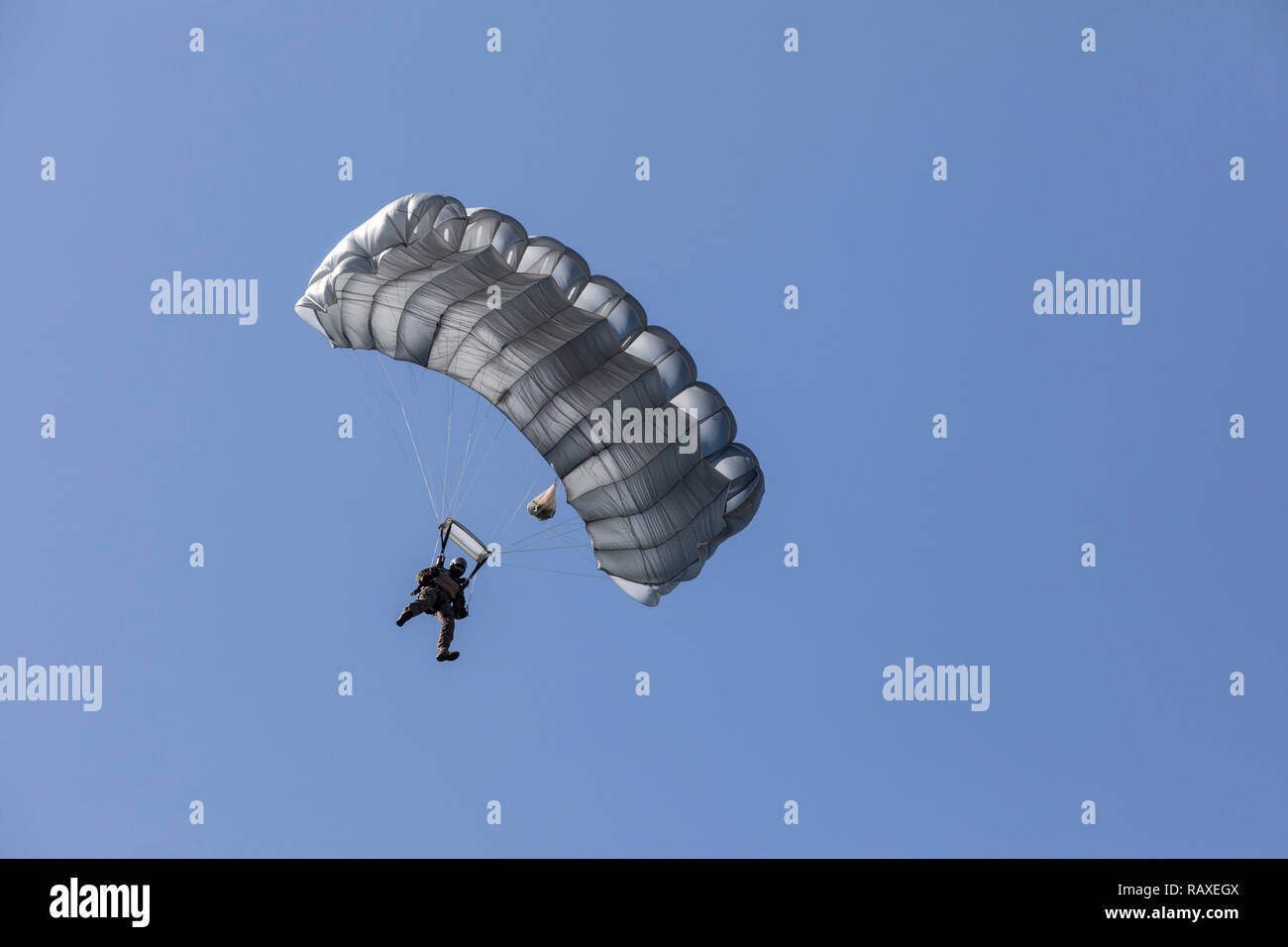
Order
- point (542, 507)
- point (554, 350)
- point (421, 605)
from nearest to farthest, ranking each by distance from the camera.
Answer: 1. point (554, 350)
2. point (421, 605)
3. point (542, 507)

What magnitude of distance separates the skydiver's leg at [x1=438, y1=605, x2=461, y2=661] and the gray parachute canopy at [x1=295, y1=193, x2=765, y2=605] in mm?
2752

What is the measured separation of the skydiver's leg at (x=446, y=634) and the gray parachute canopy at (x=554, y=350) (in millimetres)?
2752

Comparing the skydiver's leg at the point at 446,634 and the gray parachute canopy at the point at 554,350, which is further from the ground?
the gray parachute canopy at the point at 554,350

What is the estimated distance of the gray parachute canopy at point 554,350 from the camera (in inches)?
755

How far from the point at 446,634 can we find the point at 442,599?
610 mm

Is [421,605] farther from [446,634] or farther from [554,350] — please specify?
[554,350]

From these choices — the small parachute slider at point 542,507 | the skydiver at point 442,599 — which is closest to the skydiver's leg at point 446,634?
the skydiver at point 442,599

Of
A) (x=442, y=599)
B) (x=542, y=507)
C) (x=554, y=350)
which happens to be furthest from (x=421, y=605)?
(x=554, y=350)

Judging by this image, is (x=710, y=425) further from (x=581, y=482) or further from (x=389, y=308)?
(x=389, y=308)

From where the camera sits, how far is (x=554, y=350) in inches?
755

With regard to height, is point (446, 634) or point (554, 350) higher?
point (554, 350)

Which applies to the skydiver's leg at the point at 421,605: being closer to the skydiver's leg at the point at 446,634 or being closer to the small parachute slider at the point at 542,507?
the skydiver's leg at the point at 446,634
